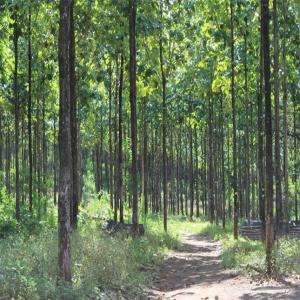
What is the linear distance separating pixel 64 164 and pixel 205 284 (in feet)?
15.0

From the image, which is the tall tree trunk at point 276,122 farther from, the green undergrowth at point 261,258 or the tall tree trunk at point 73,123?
the tall tree trunk at point 73,123

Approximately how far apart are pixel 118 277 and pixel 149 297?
737mm

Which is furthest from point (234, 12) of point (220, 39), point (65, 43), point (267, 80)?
point (65, 43)

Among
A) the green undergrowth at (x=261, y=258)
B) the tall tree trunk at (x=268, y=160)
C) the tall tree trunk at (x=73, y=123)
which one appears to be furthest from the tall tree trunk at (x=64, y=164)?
the tall tree trunk at (x=73, y=123)

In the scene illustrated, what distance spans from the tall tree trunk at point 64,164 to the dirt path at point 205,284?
216 centimetres

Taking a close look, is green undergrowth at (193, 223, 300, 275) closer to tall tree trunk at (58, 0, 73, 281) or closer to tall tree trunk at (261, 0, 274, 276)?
tall tree trunk at (261, 0, 274, 276)

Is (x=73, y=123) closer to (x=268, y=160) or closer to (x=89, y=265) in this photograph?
(x=89, y=265)

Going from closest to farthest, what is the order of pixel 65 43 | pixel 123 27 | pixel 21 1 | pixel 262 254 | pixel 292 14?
1. pixel 65 43
2. pixel 21 1
3. pixel 262 254
4. pixel 123 27
5. pixel 292 14

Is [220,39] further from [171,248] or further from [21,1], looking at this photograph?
[21,1]

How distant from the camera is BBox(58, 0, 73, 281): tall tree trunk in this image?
862cm

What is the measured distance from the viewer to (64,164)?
28.6ft

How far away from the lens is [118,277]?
10273mm

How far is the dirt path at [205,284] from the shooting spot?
30.7 ft

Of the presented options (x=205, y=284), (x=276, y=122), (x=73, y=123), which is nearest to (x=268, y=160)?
(x=205, y=284)
